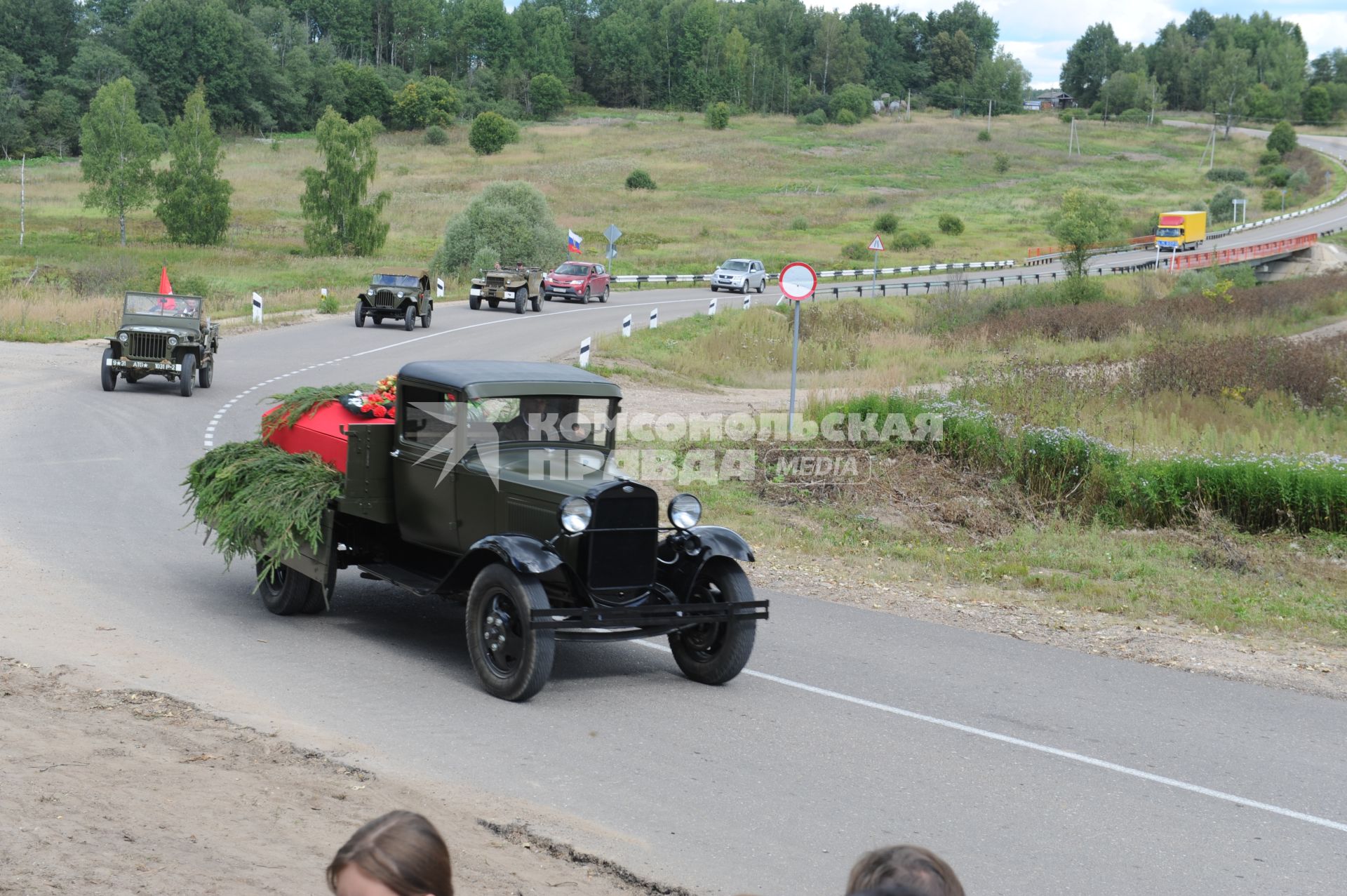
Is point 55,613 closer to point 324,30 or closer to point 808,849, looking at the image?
point 808,849

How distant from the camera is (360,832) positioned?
2557 millimetres

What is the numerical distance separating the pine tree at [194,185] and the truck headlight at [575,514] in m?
61.5

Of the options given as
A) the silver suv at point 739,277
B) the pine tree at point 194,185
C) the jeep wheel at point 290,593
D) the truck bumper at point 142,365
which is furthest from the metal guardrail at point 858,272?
the jeep wheel at point 290,593

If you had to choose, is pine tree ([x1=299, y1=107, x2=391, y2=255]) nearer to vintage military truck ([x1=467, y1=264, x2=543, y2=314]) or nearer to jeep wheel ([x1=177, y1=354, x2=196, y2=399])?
vintage military truck ([x1=467, y1=264, x2=543, y2=314])

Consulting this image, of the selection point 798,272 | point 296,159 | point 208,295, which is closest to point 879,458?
point 798,272

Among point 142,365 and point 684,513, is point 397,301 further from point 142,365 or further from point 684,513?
point 684,513

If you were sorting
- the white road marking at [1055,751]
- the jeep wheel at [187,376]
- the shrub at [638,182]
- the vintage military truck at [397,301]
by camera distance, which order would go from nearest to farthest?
the white road marking at [1055,751] → the jeep wheel at [187,376] → the vintage military truck at [397,301] → the shrub at [638,182]

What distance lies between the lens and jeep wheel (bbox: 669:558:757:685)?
324 inches

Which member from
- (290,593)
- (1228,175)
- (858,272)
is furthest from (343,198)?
(1228,175)

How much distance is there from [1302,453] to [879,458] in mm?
6272

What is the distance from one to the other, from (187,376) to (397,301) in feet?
45.3

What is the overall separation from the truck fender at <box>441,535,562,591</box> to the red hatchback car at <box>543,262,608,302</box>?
4175cm

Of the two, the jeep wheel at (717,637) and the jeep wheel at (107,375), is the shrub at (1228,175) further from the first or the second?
the jeep wheel at (717,637)

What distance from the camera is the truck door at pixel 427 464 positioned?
8703 millimetres
